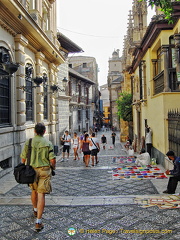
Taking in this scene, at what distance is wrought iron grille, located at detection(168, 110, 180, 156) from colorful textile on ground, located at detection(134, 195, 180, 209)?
2644 millimetres

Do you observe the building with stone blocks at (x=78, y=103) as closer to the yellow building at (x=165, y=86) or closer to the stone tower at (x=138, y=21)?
the stone tower at (x=138, y=21)

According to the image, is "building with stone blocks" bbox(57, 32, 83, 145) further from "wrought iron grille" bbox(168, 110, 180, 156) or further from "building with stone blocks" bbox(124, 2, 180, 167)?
"wrought iron grille" bbox(168, 110, 180, 156)

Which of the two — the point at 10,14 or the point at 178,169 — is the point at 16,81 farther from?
the point at 178,169

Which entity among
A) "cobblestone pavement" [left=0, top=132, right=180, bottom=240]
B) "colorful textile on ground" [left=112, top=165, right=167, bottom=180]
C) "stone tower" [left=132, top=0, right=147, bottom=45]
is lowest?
"colorful textile on ground" [left=112, top=165, right=167, bottom=180]

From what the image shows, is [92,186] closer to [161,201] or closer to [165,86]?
[161,201]

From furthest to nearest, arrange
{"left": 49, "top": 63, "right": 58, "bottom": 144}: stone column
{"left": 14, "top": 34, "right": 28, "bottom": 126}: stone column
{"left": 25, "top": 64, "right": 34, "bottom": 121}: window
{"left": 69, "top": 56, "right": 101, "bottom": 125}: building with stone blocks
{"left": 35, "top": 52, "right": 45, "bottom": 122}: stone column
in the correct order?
{"left": 69, "top": 56, "right": 101, "bottom": 125}: building with stone blocks < {"left": 49, "top": 63, "right": 58, "bottom": 144}: stone column < {"left": 35, "top": 52, "right": 45, "bottom": 122}: stone column < {"left": 25, "top": 64, "right": 34, "bottom": 121}: window < {"left": 14, "top": 34, "right": 28, "bottom": 126}: stone column

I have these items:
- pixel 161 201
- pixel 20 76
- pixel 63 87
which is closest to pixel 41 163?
pixel 161 201

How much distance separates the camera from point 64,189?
Result: 6512 millimetres

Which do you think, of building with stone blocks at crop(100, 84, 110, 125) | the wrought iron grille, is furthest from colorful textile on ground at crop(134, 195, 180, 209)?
building with stone blocks at crop(100, 84, 110, 125)

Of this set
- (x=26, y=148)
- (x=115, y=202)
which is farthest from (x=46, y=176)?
(x=115, y=202)

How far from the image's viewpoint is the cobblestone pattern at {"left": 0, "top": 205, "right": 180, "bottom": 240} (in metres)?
3.75

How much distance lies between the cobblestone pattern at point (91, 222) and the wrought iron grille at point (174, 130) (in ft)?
11.5

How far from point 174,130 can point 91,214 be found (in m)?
4.67

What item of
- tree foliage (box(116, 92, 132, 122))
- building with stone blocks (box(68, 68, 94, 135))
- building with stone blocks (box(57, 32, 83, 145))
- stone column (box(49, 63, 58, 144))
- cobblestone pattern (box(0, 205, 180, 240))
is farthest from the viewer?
building with stone blocks (box(68, 68, 94, 135))
